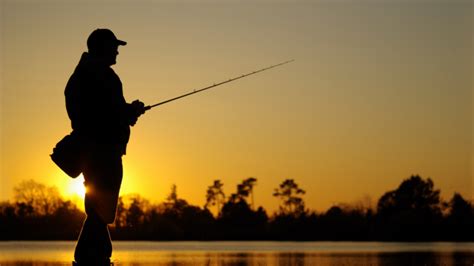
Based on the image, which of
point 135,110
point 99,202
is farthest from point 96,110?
point 99,202

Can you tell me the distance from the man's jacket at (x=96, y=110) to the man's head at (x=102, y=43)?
0.63ft

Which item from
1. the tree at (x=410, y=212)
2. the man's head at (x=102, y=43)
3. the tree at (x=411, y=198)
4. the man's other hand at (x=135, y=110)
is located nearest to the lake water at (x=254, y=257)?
the man's other hand at (x=135, y=110)

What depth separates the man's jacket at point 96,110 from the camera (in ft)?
35.2

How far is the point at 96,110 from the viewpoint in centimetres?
1073

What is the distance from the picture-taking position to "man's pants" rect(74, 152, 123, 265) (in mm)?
10695

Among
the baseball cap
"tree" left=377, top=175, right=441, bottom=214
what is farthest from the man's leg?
"tree" left=377, top=175, right=441, bottom=214

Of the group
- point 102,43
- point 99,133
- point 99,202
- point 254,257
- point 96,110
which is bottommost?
point 99,202

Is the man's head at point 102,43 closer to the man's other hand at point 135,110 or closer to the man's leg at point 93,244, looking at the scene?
the man's other hand at point 135,110

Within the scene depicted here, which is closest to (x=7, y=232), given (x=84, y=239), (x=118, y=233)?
(x=118, y=233)

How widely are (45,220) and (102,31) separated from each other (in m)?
87.3

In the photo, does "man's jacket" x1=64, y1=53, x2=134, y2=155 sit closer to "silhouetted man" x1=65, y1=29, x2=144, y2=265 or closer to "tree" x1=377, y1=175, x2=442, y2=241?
"silhouetted man" x1=65, y1=29, x2=144, y2=265

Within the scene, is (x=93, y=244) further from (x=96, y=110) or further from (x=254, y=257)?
(x=254, y=257)

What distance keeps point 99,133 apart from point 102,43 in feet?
3.56

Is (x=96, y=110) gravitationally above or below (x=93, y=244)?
above
